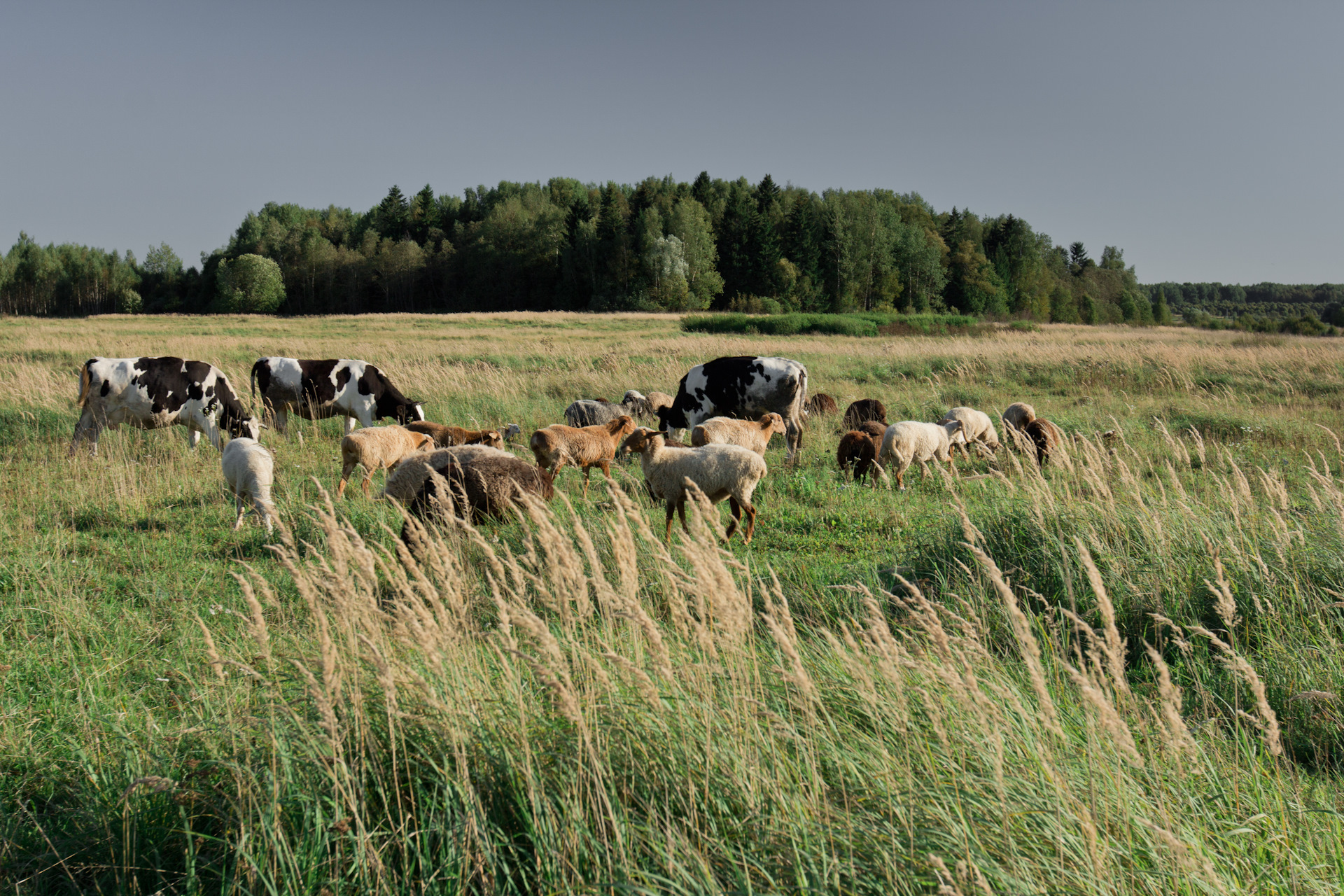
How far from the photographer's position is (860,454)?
9.38m

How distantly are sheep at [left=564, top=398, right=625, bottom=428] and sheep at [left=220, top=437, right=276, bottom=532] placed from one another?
5594 mm

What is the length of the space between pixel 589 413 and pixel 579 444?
12.6ft

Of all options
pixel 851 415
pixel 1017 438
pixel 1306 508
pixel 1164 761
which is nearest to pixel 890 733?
pixel 1164 761

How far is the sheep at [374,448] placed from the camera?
8383mm

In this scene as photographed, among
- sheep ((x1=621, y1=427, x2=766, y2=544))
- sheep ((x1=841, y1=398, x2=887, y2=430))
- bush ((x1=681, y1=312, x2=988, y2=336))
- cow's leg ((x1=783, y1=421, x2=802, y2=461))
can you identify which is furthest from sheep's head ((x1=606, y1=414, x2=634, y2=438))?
bush ((x1=681, y1=312, x2=988, y2=336))

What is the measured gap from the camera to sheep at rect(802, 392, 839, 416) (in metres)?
14.3

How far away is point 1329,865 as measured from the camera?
2219mm

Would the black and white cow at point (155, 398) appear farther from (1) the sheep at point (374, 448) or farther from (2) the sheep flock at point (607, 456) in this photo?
(1) the sheep at point (374, 448)

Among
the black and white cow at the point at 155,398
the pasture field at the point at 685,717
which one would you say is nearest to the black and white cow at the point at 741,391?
the pasture field at the point at 685,717

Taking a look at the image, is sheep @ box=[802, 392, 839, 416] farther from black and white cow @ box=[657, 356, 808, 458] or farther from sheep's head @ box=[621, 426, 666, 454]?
sheep's head @ box=[621, 426, 666, 454]

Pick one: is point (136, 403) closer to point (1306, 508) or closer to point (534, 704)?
point (534, 704)

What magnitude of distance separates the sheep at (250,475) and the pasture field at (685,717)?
0.74m

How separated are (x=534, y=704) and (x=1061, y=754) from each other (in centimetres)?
181

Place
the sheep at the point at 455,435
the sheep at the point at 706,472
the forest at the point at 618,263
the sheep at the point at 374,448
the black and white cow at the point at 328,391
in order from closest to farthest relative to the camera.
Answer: the sheep at the point at 706,472 < the sheep at the point at 374,448 < the sheep at the point at 455,435 < the black and white cow at the point at 328,391 < the forest at the point at 618,263
